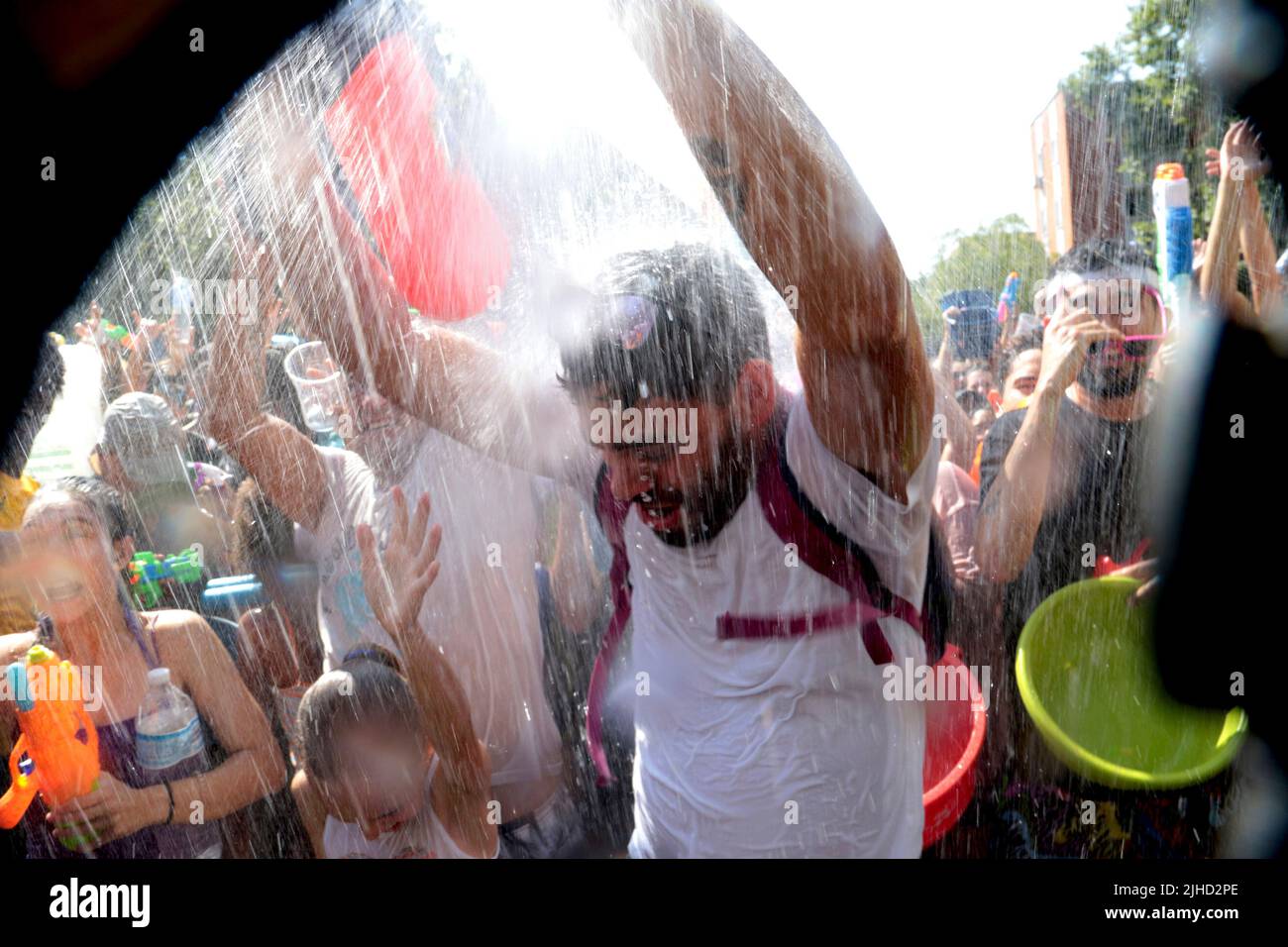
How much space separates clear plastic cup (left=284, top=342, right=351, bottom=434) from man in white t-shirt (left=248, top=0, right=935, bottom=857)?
3.40 feet

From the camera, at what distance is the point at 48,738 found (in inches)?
91.7

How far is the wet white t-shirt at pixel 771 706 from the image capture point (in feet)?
5.39

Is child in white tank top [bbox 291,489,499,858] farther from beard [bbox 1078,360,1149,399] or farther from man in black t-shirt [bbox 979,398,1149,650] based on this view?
beard [bbox 1078,360,1149,399]

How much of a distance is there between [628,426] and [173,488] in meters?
2.20

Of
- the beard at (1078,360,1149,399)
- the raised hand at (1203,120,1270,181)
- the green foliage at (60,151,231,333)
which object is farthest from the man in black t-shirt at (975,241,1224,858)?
the green foliage at (60,151,231,333)

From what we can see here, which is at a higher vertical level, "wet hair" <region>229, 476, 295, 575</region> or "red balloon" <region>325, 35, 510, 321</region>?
"red balloon" <region>325, 35, 510, 321</region>

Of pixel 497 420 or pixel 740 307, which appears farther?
pixel 497 420

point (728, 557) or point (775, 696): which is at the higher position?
point (728, 557)

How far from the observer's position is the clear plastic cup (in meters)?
2.67

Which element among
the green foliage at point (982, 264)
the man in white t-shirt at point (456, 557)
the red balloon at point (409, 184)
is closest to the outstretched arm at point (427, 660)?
the man in white t-shirt at point (456, 557)
